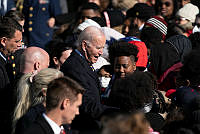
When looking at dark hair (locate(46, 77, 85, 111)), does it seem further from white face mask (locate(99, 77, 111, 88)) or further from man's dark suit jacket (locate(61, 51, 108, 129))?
white face mask (locate(99, 77, 111, 88))

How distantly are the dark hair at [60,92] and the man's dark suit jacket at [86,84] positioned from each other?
723 millimetres

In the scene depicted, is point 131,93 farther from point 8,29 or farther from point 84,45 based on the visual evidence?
point 8,29

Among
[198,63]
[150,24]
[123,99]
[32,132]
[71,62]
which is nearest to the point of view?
[32,132]

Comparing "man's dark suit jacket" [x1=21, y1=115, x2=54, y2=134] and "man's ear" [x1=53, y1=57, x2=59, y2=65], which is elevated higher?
"man's dark suit jacket" [x1=21, y1=115, x2=54, y2=134]

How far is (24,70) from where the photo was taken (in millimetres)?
5332

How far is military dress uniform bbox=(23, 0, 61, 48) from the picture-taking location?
9.99 m

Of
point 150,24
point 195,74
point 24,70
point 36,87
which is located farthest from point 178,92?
point 150,24

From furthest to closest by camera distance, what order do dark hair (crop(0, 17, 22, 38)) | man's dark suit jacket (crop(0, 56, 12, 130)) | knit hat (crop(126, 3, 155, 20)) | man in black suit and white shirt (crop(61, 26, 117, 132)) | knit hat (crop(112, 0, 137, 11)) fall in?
knit hat (crop(112, 0, 137, 11)), knit hat (crop(126, 3, 155, 20)), dark hair (crop(0, 17, 22, 38)), man's dark suit jacket (crop(0, 56, 12, 130)), man in black suit and white shirt (crop(61, 26, 117, 132))

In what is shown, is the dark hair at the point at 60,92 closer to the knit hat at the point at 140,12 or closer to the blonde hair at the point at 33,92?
the blonde hair at the point at 33,92

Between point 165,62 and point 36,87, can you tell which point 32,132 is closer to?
point 36,87

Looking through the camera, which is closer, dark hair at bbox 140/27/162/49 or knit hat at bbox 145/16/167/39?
dark hair at bbox 140/27/162/49

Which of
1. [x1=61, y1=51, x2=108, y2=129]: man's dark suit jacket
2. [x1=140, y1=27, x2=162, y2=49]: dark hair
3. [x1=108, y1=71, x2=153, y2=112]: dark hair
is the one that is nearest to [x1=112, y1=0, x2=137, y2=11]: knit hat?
[x1=140, y1=27, x2=162, y2=49]: dark hair

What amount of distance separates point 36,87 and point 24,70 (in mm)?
856

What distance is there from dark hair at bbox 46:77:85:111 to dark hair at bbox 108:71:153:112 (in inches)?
16.0
